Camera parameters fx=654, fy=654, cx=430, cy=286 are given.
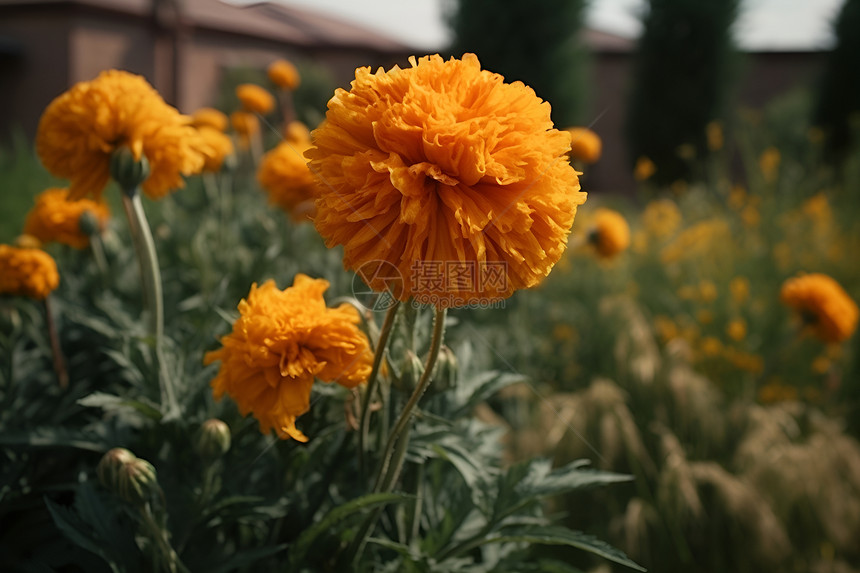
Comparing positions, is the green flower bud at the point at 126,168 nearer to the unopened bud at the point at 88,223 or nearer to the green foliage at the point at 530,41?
the unopened bud at the point at 88,223

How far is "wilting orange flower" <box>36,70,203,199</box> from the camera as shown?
1.36 meters

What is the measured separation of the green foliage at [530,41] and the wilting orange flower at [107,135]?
6.82m

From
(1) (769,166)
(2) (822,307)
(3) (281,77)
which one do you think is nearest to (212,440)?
(2) (822,307)

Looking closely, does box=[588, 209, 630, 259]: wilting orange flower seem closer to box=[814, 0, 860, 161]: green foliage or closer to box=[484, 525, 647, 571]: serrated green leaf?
box=[484, 525, 647, 571]: serrated green leaf

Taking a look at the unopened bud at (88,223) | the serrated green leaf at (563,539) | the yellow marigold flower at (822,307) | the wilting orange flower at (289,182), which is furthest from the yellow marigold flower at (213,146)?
the yellow marigold flower at (822,307)

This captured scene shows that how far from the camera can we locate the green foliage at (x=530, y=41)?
795cm

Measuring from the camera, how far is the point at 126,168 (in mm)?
1326

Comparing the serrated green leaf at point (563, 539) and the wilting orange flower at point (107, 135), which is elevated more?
the wilting orange flower at point (107, 135)

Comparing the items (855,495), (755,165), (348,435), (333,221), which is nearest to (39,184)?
(348,435)

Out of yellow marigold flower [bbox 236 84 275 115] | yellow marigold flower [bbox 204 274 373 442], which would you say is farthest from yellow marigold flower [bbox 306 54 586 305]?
yellow marigold flower [bbox 236 84 275 115]

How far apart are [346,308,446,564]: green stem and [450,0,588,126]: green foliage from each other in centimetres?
731

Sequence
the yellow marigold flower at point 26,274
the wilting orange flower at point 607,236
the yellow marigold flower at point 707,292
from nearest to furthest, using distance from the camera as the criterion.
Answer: the yellow marigold flower at point 26,274, the wilting orange flower at point 607,236, the yellow marigold flower at point 707,292

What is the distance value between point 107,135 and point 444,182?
844mm

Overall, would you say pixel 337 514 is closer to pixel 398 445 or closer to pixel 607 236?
pixel 398 445
